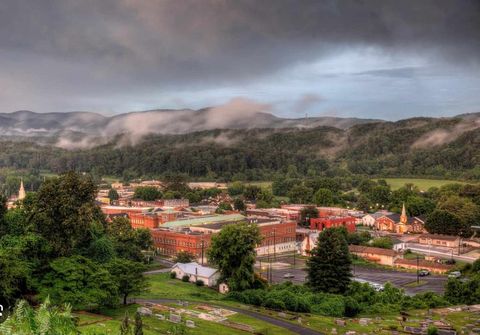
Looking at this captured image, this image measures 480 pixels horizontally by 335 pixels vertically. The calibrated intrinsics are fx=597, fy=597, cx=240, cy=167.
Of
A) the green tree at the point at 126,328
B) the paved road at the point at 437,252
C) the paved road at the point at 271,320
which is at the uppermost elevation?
the green tree at the point at 126,328

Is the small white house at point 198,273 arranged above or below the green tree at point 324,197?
below

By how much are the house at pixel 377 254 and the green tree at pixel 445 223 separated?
13867 millimetres

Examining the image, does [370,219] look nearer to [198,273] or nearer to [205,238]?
[205,238]

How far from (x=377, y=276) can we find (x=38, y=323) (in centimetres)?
3967

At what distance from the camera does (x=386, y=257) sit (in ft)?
173

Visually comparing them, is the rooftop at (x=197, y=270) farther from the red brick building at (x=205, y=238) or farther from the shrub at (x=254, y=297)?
the red brick building at (x=205, y=238)

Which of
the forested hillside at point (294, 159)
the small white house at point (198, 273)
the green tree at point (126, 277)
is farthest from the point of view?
the forested hillside at point (294, 159)

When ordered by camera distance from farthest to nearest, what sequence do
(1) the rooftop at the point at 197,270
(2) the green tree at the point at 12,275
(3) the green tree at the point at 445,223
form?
(3) the green tree at the point at 445,223 → (1) the rooftop at the point at 197,270 → (2) the green tree at the point at 12,275

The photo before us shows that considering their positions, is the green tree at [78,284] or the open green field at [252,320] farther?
the green tree at [78,284]

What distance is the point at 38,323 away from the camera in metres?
10.1

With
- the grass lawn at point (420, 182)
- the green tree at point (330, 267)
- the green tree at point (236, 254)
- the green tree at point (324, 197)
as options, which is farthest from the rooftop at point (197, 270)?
the grass lawn at point (420, 182)

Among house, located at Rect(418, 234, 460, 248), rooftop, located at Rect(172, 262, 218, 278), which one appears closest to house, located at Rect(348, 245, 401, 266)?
house, located at Rect(418, 234, 460, 248)

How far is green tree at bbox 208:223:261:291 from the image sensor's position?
121ft

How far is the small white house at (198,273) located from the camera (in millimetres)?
40469
